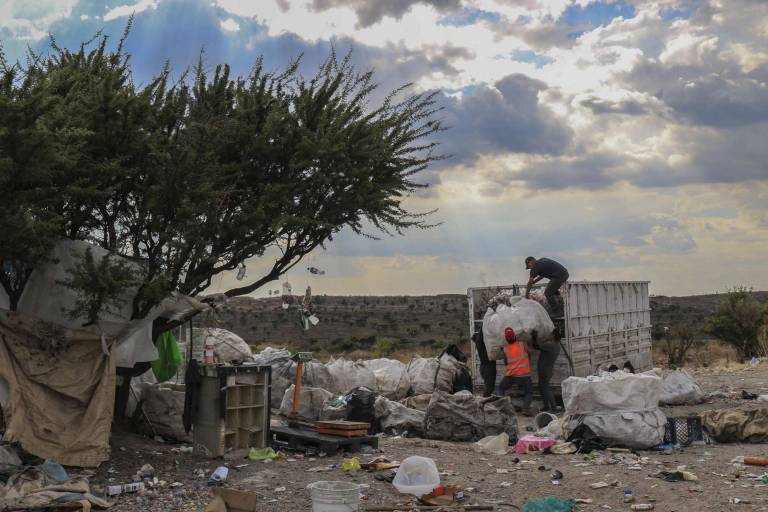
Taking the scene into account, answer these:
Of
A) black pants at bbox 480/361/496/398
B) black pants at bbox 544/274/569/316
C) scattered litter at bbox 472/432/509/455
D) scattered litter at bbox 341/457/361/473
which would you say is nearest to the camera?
scattered litter at bbox 341/457/361/473

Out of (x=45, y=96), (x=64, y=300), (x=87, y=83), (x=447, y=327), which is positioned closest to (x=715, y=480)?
(x=64, y=300)

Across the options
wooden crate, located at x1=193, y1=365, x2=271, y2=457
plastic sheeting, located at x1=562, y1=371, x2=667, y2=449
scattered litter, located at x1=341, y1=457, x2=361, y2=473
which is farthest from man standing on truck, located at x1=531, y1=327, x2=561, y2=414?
scattered litter, located at x1=341, y1=457, x2=361, y2=473

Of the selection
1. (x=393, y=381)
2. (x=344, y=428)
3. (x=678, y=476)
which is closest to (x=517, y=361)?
(x=393, y=381)

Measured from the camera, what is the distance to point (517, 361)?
1379 cm

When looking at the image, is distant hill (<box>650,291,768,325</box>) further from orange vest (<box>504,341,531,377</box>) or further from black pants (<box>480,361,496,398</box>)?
orange vest (<box>504,341,531,377</box>)

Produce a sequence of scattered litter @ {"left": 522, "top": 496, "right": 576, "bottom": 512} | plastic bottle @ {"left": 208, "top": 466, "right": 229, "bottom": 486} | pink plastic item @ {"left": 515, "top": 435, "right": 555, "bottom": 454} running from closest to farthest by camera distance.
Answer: scattered litter @ {"left": 522, "top": 496, "right": 576, "bottom": 512}, plastic bottle @ {"left": 208, "top": 466, "right": 229, "bottom": 486}, pink plastic item @ {"left": 515, "top": 435, "right": 555, "bottom": 454}

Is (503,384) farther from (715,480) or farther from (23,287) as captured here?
(23,287)

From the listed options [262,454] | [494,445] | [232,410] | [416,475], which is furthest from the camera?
[494,445]

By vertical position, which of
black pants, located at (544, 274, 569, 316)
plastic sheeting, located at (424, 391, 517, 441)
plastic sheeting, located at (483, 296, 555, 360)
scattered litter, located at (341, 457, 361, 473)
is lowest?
scattered litter, located at (341, 457, 361, 473)

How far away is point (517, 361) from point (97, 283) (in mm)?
7341

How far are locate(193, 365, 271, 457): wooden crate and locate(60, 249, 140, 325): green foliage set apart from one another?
5.08 feet

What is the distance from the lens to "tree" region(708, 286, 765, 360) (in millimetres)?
29453

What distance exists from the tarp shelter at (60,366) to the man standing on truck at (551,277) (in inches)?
294

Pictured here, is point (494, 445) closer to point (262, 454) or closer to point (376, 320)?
point (262, 454)
